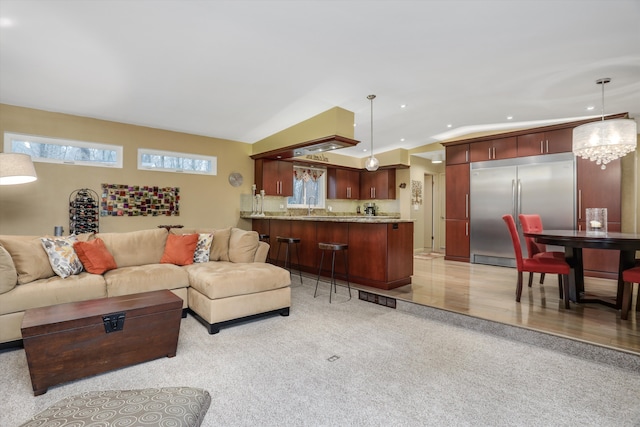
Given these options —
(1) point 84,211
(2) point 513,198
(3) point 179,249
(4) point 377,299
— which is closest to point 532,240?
(2) point 513,198

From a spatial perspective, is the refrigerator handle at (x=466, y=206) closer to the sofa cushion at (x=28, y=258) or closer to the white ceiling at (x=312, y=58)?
the white ceiling at (x=312, y=58)

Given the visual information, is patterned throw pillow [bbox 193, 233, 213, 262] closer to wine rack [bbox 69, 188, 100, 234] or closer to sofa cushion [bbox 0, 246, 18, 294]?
sofa cushion [bbox 0, 246, 18, 294]

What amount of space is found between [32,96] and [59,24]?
1.93m

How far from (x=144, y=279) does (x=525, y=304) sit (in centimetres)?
411

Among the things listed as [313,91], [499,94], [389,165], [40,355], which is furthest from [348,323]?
[389,165]

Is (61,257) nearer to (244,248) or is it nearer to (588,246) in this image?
(244,248)

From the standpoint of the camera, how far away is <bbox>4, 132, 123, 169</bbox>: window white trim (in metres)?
4.25

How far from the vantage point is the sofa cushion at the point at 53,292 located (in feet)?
8.35

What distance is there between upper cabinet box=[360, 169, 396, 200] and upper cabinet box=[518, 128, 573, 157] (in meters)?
3.00

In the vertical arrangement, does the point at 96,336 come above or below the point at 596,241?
below

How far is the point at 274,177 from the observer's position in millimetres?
6625

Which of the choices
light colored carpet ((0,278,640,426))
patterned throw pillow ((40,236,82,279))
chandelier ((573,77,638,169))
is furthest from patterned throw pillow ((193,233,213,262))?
chandelier ((573,77,638,169))

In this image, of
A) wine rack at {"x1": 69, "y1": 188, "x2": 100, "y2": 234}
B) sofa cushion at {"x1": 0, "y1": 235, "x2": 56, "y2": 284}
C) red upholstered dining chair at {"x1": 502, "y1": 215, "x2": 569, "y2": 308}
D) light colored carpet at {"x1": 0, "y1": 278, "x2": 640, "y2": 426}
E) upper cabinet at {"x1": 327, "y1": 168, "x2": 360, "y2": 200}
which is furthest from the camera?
upper cabinet at {"x1": 327, "y1": 168, "x2": 360, "y2": 200}

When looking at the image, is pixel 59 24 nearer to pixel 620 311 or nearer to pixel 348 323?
pixel 348 323
